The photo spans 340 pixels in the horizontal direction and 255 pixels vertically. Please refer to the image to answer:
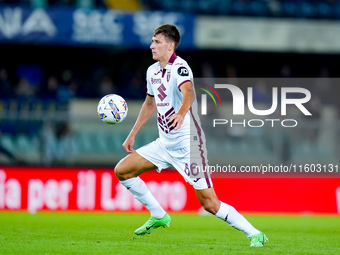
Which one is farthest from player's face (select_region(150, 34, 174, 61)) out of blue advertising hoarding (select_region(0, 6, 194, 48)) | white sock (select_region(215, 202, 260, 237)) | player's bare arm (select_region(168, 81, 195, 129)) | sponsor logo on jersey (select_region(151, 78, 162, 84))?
blue advertising hoarding (select_region(0, 6, 194, 48))

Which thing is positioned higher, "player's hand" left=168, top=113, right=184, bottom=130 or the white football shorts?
"player's hand" left=168, top=113, right=184, bottom=130

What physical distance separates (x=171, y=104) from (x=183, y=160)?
61 cm

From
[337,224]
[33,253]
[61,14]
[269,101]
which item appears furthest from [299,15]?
[33,253]

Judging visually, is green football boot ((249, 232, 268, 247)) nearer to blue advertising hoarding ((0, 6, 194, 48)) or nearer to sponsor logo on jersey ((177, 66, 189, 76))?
sponsor logo on jersey ((177, 66, 189, 76))

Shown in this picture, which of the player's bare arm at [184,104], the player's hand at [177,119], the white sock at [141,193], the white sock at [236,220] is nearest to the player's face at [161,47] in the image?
the player's bare arm at [184,104]

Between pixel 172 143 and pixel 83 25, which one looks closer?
pixel 172 143

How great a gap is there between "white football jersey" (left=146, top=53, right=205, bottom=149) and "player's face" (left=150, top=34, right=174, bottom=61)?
8 cm

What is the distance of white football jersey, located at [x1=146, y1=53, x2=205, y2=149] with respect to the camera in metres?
7.09

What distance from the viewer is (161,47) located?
23.5 feet

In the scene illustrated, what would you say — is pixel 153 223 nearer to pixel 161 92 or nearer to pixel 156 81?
pixel 161 92

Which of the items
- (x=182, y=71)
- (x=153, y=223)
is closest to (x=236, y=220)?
(x=153, y=223)

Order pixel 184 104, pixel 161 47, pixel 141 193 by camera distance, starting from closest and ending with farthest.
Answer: pixel 184 104 < pixel 161 47 < pixel 141 193

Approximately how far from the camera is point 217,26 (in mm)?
17859

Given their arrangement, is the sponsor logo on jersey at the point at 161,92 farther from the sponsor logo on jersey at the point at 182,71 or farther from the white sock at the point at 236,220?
the white sock at the point at 236,220
